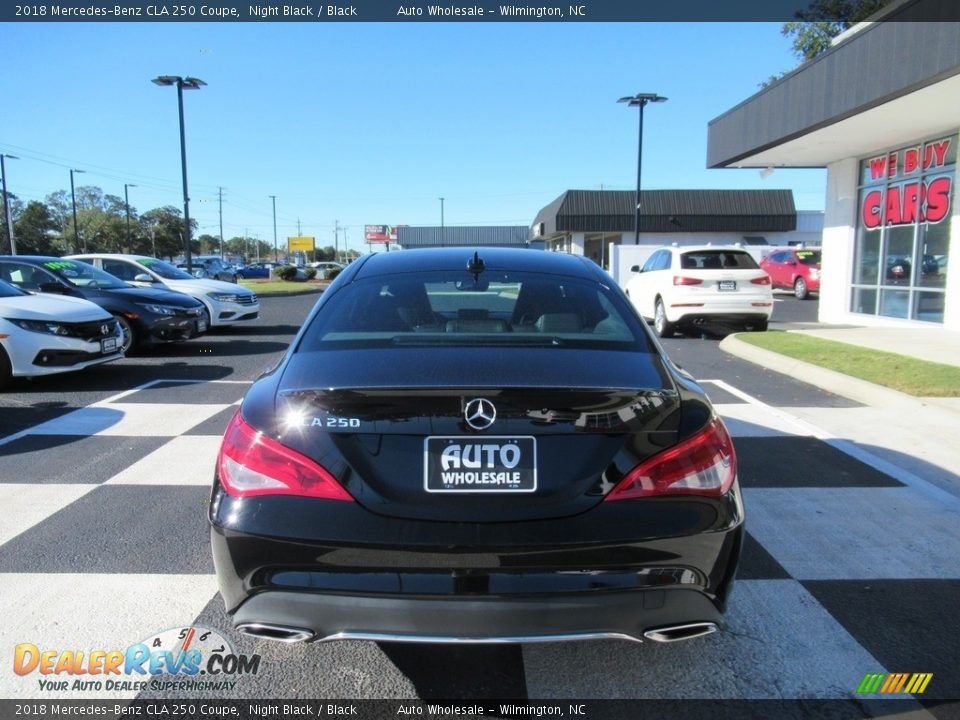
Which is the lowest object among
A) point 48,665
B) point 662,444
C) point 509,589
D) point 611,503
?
point 48,665

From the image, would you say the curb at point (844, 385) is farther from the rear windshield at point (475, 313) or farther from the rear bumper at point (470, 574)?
the rear bumper at point (470, 574)

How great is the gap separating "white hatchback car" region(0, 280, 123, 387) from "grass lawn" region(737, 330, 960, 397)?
8595 millimetres

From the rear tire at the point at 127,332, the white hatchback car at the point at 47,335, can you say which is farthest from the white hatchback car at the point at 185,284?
the white hatchback car at the point at 47,335

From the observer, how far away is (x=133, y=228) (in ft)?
302

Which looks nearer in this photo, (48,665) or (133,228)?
(48,665)

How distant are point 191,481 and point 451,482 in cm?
319

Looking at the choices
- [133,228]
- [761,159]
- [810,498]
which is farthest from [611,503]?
[133,228]

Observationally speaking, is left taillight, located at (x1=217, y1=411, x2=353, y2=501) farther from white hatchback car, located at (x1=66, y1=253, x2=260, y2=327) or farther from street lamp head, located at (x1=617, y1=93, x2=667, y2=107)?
street lamp head, located at (x1=617, y1=93, x2=667, y2=107)

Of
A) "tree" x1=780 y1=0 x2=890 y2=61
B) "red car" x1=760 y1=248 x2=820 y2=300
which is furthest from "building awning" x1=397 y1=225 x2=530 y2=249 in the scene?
"red car" x1=760 y1=248 x2=820 y2=300

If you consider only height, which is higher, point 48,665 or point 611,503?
point 611,503

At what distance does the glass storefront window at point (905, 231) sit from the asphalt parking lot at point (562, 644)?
8.48 m

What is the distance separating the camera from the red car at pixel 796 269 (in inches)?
912

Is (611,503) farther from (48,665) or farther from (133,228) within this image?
(133,228)

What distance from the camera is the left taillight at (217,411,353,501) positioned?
2156mm
